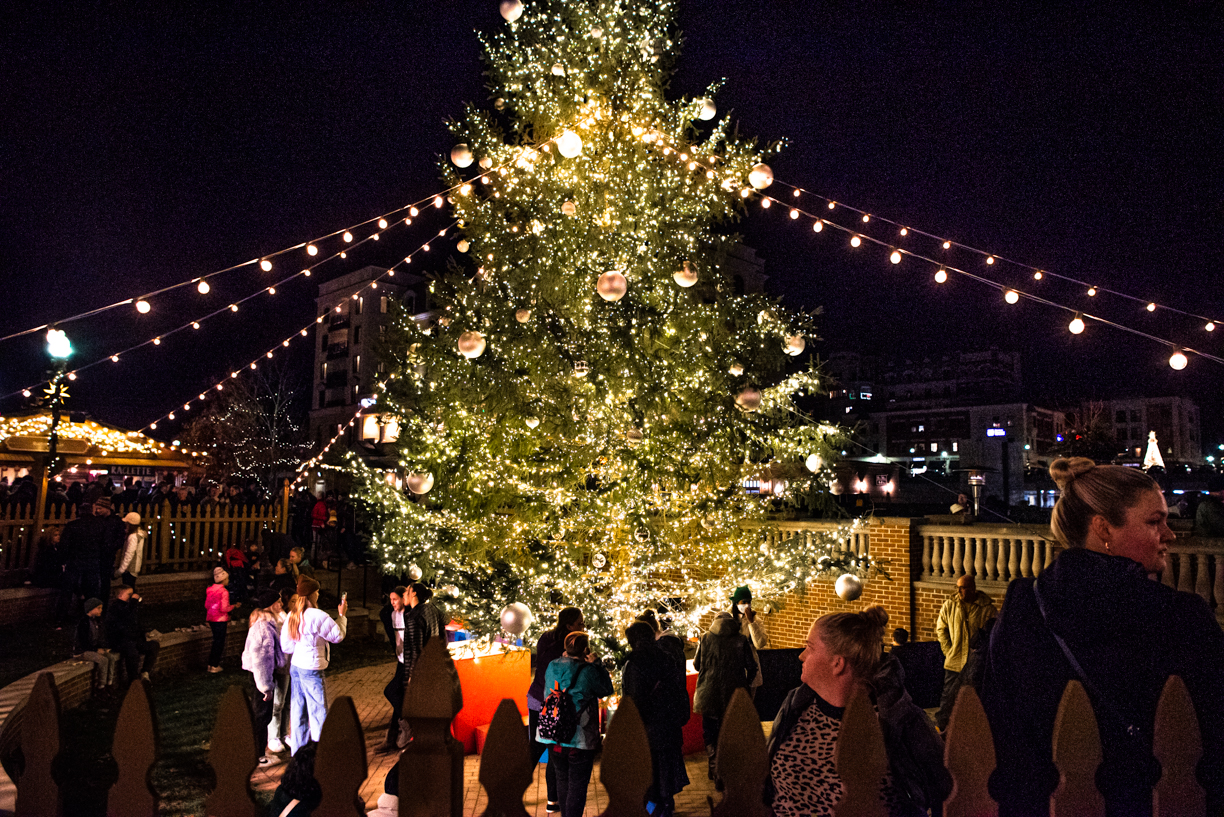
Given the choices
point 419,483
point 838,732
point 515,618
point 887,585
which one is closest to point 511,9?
point 419,483

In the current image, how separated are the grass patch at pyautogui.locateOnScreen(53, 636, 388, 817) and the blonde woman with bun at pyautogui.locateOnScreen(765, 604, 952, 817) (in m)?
3.32

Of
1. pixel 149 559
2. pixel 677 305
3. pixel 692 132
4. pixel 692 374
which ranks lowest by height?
pixel 149 559

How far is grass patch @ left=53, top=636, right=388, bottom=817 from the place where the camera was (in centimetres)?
555

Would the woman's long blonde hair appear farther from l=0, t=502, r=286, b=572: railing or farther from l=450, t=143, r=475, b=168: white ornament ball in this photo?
l=0, t=502, r=286, b=572: railing

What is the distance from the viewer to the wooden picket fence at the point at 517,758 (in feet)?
5.43

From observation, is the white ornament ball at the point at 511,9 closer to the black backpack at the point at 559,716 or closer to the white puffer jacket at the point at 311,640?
the white puffer jacket at the point at 311,640

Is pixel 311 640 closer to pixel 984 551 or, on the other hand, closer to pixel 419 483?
pixel 419 483

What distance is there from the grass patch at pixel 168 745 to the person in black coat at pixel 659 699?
2.79 meters

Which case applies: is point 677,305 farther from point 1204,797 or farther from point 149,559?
point 149,559

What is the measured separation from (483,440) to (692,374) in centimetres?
277

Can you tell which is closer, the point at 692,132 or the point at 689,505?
the point at 689,505

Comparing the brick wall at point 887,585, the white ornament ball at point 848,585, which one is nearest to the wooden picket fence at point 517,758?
the white ornament ball at point 848,585

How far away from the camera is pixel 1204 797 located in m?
1.68

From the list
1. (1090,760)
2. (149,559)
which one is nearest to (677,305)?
(1090,760)
